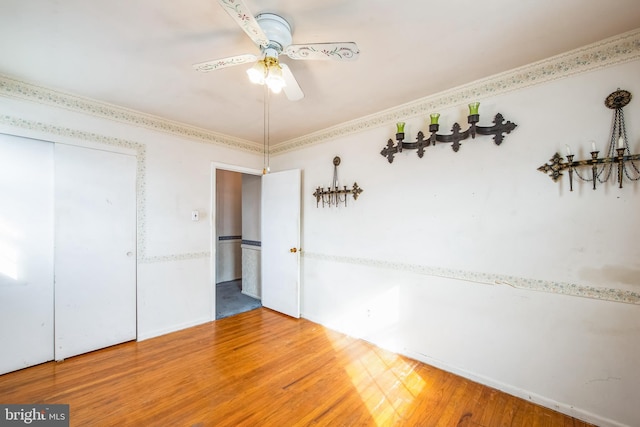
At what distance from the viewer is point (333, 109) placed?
2.70 meters

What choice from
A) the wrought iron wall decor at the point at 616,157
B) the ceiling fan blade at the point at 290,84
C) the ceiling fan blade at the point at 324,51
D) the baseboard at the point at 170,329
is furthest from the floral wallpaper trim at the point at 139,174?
the wrought iron wall decor at the point at 616,157

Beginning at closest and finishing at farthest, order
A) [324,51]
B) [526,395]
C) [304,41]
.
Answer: [324,51]
[304,41]
[526,395]

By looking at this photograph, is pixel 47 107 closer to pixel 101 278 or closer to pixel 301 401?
pixel 101 278

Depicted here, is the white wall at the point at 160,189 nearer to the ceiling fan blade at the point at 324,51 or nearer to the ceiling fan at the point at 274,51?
the ceiling fan at the point at 274,51

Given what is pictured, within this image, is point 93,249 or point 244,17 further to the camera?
point 93,249

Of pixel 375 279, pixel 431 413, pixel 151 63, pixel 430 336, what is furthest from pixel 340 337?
pixel 151 63

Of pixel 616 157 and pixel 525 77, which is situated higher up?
pixel 525 77

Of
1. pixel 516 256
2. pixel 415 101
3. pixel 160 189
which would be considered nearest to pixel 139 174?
pixel 160 189

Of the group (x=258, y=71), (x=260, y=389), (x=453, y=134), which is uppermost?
(x=258, y=71)

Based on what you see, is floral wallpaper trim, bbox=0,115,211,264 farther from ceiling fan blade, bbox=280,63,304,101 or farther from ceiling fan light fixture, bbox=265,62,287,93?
ceiling fan light fixture, bbox=265,62,287,93

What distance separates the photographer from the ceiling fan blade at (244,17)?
3.59 ft

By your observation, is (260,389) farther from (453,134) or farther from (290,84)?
(453,134)

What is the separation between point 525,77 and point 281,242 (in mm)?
3016

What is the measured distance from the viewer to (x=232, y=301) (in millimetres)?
4168
